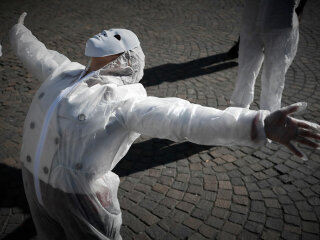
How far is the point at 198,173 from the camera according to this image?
3.51 m

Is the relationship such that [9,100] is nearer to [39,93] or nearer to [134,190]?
[134,190]

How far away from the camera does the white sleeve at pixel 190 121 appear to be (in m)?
1.38

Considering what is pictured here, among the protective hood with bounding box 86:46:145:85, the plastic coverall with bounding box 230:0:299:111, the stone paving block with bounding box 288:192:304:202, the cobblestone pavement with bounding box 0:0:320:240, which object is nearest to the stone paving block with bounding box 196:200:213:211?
the cobblestone pavement with bounding box 0:0:320:240

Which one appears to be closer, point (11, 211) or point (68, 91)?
point (68, 91)

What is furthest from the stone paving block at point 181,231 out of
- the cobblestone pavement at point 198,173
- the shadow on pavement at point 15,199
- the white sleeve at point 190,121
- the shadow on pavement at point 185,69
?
the shadow on pavement at point 185,69

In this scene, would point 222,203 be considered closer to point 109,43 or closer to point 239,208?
point 239,208

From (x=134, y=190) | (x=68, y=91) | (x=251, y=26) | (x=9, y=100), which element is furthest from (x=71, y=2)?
(x=68, y=91)

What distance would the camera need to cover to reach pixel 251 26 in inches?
142

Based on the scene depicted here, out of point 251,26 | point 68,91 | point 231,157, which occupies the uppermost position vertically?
point 251,26

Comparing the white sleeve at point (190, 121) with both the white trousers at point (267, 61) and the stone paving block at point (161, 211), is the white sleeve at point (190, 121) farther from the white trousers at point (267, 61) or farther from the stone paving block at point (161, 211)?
the white trousers at point (267, 61)

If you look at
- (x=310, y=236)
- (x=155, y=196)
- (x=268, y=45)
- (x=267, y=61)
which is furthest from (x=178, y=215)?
(x=268, y=45)

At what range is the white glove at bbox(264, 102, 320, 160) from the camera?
4.27ft

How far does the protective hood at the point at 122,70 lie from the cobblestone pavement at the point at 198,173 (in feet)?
6.06

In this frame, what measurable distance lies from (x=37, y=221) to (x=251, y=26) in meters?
3.55
